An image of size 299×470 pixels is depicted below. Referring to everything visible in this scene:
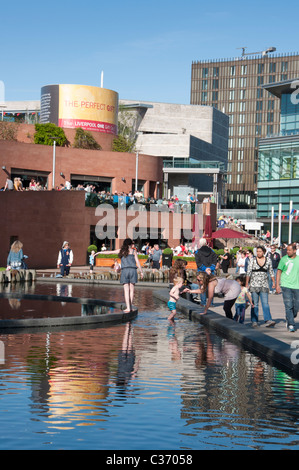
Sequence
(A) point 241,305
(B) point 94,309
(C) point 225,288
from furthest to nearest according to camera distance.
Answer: (B) point 94,309
(C) point 225,288
(A) point 241,305

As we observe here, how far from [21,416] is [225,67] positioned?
156080mm

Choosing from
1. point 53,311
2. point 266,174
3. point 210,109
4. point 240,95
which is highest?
point 240,95

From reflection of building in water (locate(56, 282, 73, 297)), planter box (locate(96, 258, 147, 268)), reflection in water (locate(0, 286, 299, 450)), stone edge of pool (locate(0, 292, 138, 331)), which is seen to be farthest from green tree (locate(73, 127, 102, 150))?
reflection in water (locate(0, 286, 299, 450))

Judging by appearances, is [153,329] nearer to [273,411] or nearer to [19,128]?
[273,411]

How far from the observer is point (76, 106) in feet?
199

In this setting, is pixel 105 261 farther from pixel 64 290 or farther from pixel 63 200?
pixel 64 290

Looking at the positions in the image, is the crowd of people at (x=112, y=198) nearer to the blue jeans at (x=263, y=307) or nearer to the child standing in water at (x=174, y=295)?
the child standing in water at (x=174, y=295)

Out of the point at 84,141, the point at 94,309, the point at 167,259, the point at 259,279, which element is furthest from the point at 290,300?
the point at 84,141

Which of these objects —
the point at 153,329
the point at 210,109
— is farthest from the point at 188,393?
the point at 210,109

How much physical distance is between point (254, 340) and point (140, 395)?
4.51 metres

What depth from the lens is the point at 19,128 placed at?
192 feet

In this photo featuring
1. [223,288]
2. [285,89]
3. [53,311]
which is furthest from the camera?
[285,89]

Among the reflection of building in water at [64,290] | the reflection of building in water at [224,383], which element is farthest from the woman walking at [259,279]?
the reflection of building in water at [64,290]

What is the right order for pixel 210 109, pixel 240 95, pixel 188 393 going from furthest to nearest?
1. pixel 240 95
2. pixel 210 109
3. pixel 188 393
